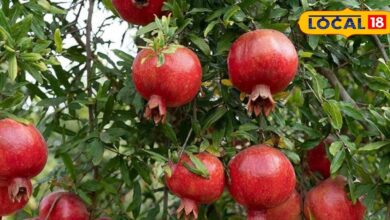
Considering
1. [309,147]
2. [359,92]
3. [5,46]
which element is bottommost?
[359,92]

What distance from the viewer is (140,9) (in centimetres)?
176

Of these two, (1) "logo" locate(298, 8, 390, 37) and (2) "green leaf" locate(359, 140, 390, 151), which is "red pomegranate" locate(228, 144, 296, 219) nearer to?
(2) "green leaf" locate(359, 140, 390, 151)

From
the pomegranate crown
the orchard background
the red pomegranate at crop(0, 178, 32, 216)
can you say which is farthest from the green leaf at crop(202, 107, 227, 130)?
the red pomegranate at crop(0, 178, 32, 216)

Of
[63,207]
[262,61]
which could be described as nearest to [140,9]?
[262,61]

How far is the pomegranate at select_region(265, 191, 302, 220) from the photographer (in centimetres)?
186

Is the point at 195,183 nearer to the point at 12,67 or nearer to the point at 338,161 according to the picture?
the point at 338,161

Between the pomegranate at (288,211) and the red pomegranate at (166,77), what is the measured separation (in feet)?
1.59

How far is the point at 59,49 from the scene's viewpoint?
5.60ft

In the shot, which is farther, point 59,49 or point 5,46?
point 59,49

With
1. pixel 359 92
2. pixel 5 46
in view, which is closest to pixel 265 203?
pixel 5 46

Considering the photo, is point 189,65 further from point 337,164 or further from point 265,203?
point 337,164

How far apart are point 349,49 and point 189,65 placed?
85 cm

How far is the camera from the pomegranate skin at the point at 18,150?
5.00ft

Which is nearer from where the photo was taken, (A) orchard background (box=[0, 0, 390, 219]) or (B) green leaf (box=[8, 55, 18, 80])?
(B) green leaf (box=[8, 55, 18, 80])
